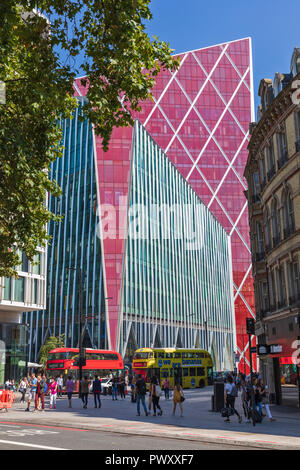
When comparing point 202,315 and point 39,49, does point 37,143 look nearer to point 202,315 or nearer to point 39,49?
point 39,49

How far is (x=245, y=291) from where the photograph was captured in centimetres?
12081

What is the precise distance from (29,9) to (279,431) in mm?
14025

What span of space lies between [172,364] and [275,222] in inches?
807

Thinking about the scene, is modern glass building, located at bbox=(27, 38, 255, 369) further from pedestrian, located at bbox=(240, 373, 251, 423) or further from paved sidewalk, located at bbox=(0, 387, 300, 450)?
paved sidewalk, located at bbox=(0, 387, 300, 450)

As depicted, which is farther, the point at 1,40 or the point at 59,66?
the point at 59,66

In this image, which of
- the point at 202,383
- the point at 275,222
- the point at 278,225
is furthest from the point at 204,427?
the point at 202,383

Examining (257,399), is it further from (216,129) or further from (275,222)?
(216,129)

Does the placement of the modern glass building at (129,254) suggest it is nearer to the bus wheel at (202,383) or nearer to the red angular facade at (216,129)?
the bus wheel at (202,383)

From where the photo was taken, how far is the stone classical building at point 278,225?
80.7 ft

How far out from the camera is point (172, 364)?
1726 inches

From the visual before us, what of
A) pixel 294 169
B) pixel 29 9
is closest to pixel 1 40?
pixel 29 9

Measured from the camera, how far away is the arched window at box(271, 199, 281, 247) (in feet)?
91.2

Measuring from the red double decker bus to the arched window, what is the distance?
18.5 metres
